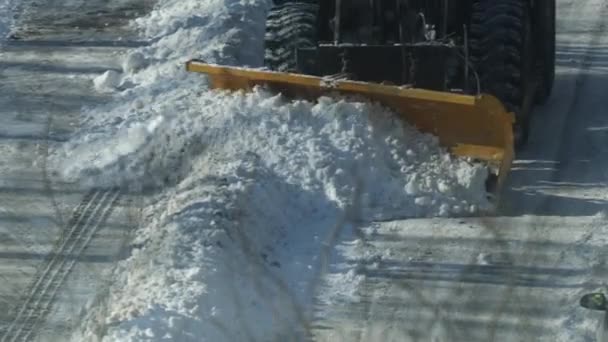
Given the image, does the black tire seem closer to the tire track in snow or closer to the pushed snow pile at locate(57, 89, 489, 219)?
the pushed snow pile at locate(57, 89, 489, 219)

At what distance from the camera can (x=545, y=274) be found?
9398mm

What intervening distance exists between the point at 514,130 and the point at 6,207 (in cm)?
391

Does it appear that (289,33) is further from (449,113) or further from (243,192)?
(243,192)

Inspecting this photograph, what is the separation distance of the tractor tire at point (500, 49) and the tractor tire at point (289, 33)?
4.10ft

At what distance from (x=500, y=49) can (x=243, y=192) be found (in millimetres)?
2406

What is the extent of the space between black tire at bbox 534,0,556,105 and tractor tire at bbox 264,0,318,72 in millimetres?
2041

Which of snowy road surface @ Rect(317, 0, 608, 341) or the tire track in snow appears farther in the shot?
the tire track in snow

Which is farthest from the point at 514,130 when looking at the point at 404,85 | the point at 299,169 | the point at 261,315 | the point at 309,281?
the point at 261,315

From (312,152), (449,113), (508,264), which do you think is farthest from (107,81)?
(508,264)

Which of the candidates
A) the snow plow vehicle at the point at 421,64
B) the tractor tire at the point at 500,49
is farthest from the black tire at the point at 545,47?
the tractor tire at the point at 500,49

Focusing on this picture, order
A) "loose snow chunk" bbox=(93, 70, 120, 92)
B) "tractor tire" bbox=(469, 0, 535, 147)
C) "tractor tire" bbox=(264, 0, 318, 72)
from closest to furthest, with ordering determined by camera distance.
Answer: "tractor tire" bbox=(469, 0, 535, 147), "tractor tire" bbox=(264, 0, 318, 72), "loose snow chunk" bbox=(93, 70, 120, 92)

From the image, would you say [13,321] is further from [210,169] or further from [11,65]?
[11,65]

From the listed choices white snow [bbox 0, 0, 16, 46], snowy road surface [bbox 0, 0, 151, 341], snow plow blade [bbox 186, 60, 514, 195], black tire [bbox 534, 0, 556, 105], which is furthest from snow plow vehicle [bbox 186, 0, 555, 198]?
white snow [bbox 0, 0, 16, 46]

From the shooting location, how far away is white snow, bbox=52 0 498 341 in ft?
28.5
